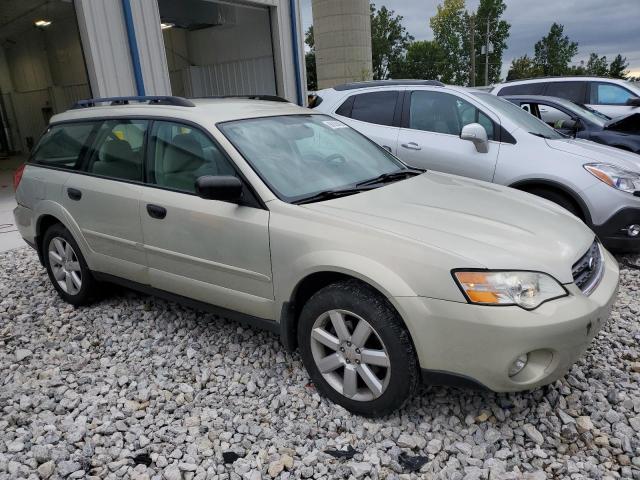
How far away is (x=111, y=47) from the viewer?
7941 mm

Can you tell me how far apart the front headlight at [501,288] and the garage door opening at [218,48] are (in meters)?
10.2

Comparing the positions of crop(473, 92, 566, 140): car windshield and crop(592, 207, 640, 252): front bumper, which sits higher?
crop(473, 92, 566, 140): car windshield

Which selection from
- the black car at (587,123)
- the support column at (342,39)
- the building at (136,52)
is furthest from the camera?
the support column at (342,39)

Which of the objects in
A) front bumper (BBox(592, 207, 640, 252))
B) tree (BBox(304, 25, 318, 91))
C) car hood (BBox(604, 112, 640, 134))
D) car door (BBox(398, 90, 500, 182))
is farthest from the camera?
tree (BBox(304, 25, 318, 91))

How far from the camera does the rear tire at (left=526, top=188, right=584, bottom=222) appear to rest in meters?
4.71

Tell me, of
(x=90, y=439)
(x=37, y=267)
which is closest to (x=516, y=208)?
(x=90, y=439)

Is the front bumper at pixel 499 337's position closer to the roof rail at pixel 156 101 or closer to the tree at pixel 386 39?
the roof rail at pixel 156 101

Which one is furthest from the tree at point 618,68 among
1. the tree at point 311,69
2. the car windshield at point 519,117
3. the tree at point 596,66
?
the car windshield at point 519,117

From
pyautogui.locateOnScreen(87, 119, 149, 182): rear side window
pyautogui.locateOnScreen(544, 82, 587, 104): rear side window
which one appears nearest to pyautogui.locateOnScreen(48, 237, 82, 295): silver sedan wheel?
pyautogui.locateOnScreen(87, 119, 149, 182): rear side window

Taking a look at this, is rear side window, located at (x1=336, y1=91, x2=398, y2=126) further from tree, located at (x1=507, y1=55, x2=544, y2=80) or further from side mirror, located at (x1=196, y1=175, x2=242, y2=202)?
tree, located at (x1=507, y1=55, x2=544, y2=80)

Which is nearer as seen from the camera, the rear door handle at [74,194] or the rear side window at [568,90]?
the rear door handle at [74,194]

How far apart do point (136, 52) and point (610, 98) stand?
349 inches

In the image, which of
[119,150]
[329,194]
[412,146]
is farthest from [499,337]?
[412,146]

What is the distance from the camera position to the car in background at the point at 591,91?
973cm
